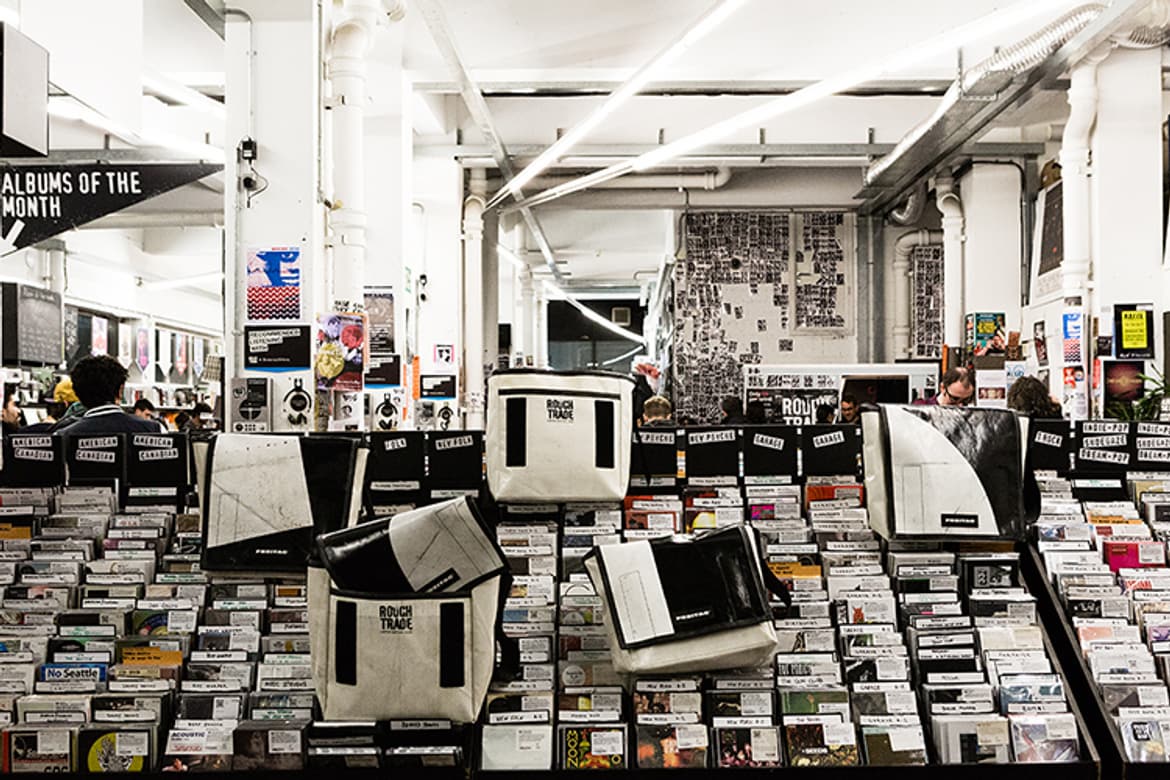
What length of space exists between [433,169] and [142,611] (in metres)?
8.97

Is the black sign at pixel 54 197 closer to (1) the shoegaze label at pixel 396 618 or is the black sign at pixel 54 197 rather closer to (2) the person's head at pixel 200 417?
(1) the shoegaze label at pixel 396 618

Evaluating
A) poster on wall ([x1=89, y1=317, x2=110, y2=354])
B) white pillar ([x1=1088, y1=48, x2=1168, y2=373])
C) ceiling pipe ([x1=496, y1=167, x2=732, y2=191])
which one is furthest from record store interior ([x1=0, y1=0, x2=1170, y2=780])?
poster on wall ([x1=89, y1=317, x2=110, y2=354])

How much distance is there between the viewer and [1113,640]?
342cm

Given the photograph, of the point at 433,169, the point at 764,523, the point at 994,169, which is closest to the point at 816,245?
the point at 994,169

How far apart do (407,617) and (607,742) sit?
653 mm

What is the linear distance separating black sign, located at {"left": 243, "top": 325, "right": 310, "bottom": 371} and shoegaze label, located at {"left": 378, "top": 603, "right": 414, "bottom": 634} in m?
2.69

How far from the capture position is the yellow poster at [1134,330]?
8.15 metres

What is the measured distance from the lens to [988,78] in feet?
28.1

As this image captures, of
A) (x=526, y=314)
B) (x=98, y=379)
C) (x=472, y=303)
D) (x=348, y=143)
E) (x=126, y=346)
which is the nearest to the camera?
(x=98, y=379)

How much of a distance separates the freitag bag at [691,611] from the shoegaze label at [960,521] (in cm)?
66

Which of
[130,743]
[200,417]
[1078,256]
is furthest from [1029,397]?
[200,417]

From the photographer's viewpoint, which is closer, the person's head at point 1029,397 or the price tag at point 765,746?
the price tag at point 765,746

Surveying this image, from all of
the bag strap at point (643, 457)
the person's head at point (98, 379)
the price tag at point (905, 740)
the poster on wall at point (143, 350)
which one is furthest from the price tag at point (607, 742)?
the poster on wall at point (143, 350)

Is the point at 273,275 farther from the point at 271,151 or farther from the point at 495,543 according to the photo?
the point at 495,543
